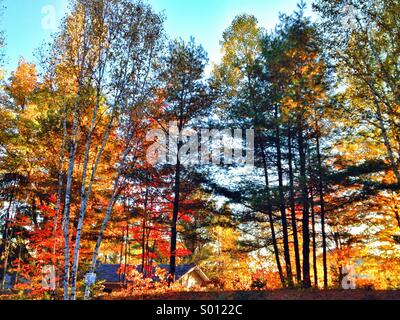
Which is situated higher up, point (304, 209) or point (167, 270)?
point (304, 209)

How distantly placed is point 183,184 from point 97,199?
5545mm

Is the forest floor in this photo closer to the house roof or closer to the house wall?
the house roof

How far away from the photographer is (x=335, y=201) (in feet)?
43.6

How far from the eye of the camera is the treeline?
11.2 meters

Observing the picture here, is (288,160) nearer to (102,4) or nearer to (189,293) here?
(189,293)

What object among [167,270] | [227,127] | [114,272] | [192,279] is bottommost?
[192,279]

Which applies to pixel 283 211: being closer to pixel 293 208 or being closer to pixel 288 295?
pixel 293 208

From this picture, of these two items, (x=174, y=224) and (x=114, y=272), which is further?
(x=114, y=272)

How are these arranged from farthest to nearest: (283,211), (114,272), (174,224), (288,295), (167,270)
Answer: (114,272), (167,270), (174,224), (283,211), (288,295)

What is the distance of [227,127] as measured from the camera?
14.4m

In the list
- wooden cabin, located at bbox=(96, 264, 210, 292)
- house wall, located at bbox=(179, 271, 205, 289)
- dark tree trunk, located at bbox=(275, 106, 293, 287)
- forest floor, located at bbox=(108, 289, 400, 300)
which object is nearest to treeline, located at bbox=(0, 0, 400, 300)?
dark tree trunk, located at bbox=(275, 106, 293, 287)

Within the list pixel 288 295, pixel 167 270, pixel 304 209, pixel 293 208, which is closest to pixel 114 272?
pixel 167 270

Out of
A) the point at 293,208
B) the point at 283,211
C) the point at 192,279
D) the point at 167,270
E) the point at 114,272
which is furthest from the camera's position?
the point at 192,279

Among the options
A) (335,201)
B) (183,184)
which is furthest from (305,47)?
(183,184)
